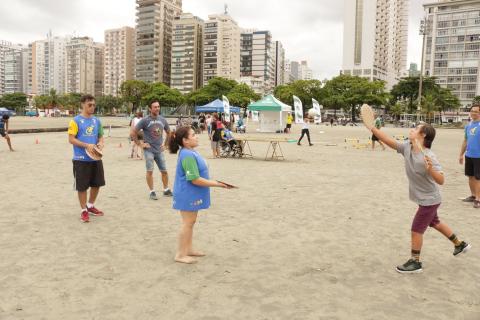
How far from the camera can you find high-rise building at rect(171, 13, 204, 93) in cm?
15125

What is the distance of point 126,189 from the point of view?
28.6 feet

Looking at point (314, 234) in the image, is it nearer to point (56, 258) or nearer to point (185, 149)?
point (185, 149)

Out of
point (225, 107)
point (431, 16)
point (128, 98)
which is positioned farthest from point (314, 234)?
point (431, 16)

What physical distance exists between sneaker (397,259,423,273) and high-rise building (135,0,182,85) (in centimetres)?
15310

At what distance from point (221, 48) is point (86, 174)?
154238mm

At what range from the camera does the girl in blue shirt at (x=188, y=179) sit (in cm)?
405

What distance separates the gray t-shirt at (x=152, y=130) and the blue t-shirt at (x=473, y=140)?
17.9 feet

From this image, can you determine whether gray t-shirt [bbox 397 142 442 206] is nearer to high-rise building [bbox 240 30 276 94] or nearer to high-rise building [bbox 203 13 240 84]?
high-rise building [bbox 203 13 240 84]

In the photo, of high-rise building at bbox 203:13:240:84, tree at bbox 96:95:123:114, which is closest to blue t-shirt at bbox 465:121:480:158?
tree at bbox 96:95:123:114

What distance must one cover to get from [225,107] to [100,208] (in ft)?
80.6

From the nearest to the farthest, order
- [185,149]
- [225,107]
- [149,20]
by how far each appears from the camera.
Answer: [185,149]
[225,107]
[149,20]

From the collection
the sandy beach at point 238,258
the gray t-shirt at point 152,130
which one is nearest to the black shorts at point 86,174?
the sandy beach at point 238,258

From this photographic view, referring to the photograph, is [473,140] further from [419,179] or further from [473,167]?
[419,179]

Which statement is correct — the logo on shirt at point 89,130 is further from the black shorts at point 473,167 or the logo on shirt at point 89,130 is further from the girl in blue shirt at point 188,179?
the black shorts at point 473,167
